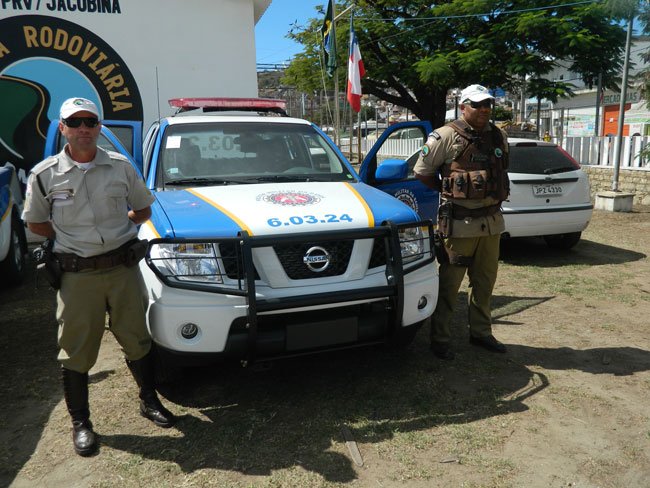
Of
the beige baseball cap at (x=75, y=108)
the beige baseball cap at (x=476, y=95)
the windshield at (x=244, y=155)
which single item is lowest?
the windshield at (x=244, y=155)

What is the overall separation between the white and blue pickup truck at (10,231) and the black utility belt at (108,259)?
134 inches

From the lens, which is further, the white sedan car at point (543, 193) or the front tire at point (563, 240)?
the front tire at point (563, 240)

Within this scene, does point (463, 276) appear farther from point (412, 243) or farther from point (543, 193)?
point (543, 193)

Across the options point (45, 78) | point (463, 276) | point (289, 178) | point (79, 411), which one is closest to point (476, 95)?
point (463, 276)

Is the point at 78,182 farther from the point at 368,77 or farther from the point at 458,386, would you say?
the point at 368,77

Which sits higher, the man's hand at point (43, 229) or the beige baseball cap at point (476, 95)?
the beige baseball cap at point (476, 95)

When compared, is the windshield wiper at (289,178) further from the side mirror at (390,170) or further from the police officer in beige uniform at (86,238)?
the police officer in beige uniform at (86,238)

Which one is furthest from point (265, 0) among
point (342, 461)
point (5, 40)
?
point (342, 461)

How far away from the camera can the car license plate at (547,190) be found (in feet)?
22.6

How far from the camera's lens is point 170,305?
10.0 ft

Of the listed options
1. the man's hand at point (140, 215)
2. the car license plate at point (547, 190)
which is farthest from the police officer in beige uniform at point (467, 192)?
the car license plate at point (547, 190)

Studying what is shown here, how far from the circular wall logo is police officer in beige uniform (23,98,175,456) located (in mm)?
6910

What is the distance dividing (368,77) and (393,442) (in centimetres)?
1716

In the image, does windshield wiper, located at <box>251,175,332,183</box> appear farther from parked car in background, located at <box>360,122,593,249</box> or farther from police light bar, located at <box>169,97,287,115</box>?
parked car in background, located at <box>360,122,593,249</box>
